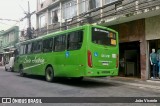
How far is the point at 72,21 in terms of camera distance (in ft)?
81.5

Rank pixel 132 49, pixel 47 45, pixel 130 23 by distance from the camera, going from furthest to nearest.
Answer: pixel 132 49
pixel 130 23
pixel 47 45

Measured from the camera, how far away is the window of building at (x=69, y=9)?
2583 cm

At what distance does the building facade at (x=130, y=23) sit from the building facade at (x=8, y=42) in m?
26.4

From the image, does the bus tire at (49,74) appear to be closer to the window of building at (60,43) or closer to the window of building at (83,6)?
the window of building at (60,43)

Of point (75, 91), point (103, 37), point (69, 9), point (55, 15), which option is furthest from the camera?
point (55, 15)

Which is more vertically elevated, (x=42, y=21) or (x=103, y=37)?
(x=42, y=21)

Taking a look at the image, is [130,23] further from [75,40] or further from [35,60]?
[35,60]

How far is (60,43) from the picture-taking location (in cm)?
1548

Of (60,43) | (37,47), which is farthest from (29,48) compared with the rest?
(60,43)

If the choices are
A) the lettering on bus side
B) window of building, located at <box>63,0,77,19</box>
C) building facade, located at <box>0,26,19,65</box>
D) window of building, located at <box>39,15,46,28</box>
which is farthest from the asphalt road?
building facade, located at <box>0,26,19,65</box>

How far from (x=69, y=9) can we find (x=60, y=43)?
1202 centimetres

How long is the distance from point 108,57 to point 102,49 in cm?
60

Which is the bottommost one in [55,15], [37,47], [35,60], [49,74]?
[49,74]

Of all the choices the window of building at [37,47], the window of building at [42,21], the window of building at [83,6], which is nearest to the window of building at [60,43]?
the window of building at [37,47]
